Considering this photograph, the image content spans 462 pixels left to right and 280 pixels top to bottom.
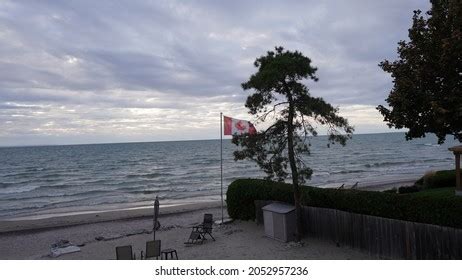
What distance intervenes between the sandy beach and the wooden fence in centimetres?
38

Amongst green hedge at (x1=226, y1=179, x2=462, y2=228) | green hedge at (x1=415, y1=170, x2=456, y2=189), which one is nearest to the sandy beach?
green hedge at (x1=226, y1=179, x2=462, y2=228)

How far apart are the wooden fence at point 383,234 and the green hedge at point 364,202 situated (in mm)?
584

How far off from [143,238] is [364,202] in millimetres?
10114

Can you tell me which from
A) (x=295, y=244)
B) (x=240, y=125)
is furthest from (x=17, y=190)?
(x=295, y=244)

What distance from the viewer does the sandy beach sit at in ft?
43.8

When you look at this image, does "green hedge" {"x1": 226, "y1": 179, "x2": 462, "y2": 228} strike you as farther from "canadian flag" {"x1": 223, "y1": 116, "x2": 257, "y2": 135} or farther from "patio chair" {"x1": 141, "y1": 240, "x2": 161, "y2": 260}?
"patio chair" {"x1": 141, "y1": 240, "x2": 161, "y2": 260}

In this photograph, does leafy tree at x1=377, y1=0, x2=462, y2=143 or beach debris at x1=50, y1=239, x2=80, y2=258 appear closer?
leafy tree at x1=377, y1=0, x2=462, y2=143

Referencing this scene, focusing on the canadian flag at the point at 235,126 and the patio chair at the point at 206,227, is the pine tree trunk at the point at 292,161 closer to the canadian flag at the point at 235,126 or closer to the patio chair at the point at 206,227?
the canadian flag at the point at 235,126

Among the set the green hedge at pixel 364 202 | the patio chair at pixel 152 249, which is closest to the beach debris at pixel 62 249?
the patio chair at pixel 152 249

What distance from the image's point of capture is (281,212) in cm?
1413

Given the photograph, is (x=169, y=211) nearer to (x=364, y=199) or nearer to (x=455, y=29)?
(x=364, y=199)
